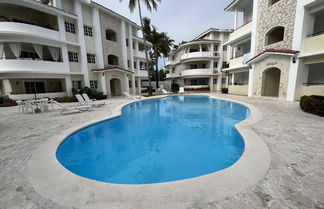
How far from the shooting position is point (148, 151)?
17.1 ft

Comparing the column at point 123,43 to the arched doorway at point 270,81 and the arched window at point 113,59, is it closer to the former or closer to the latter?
the arched window at point 113,59

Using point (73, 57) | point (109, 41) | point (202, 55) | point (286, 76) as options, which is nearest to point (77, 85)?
point (73, 57)

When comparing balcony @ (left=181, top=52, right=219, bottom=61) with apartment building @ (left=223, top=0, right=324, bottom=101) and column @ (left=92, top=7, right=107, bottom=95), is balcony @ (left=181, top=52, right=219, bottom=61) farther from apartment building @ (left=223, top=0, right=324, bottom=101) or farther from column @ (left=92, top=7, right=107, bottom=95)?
column @ (left=92, top=7, right=107, bottom=95)

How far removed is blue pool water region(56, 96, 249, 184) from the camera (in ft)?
13.0

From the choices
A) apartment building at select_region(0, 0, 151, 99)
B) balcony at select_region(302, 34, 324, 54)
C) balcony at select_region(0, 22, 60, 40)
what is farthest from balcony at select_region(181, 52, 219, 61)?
balcony at select_region(0, 22, 60, 40)

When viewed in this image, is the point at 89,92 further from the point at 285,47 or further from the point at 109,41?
the point at 285,47

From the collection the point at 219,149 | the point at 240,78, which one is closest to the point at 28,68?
the point at 219,149

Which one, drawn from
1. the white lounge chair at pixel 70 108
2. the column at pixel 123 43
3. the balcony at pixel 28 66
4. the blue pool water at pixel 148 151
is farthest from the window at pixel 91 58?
the blue pool water at pixel 148 151

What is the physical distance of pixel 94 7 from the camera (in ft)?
56.5

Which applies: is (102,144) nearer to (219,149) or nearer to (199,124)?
(219,149)

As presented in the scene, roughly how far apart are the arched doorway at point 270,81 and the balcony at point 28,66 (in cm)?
2227

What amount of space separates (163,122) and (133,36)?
778 inches

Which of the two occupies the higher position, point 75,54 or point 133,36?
point 133,36

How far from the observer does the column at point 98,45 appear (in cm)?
1753
